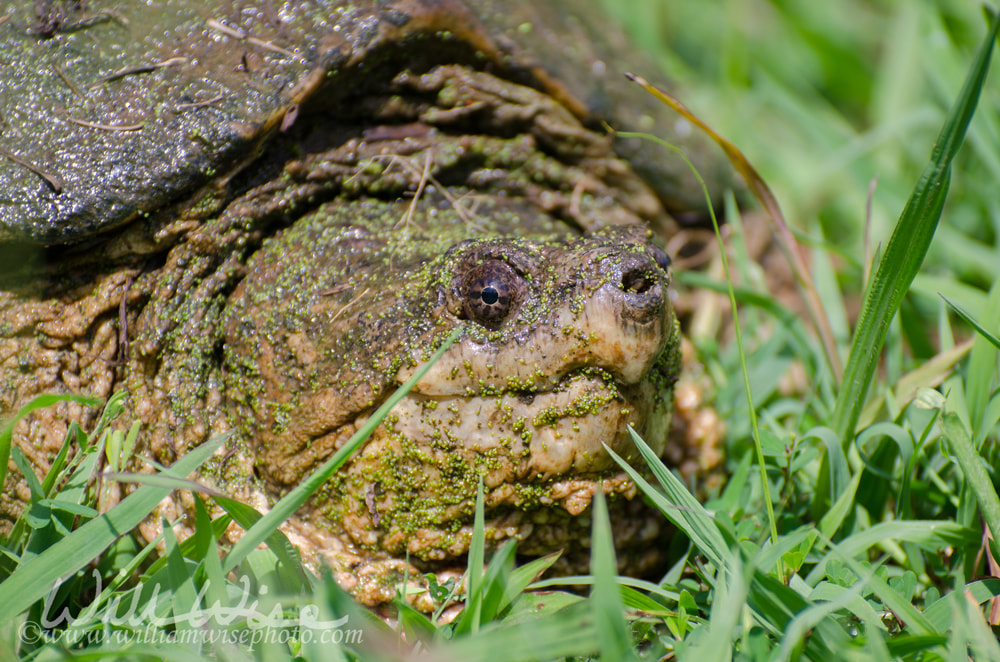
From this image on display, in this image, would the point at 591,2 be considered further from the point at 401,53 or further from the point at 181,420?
the point at 181,420

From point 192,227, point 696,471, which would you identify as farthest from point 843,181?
point 192,227

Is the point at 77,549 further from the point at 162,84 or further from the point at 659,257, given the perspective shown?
the point at 659,257

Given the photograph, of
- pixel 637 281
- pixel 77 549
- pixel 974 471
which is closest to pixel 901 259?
pixel 974 471

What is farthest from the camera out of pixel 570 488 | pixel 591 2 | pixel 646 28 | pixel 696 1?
pixel 696 1

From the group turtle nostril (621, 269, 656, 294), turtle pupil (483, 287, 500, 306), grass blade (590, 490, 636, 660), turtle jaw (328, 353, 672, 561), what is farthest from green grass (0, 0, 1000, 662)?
turtle pupil (483, 287, 500, 306)

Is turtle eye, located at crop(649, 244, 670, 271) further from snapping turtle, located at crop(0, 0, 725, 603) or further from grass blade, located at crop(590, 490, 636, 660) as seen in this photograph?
grass blade, located at crop(590, 490, 636, 660)

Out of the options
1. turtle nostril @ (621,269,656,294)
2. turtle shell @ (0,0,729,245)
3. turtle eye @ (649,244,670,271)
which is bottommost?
turtle eye @ (649,244,670,271)

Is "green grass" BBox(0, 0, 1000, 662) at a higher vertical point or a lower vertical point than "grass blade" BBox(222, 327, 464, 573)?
lower

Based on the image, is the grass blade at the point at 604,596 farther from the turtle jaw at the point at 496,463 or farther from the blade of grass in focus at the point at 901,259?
the blade of grass in focus at the point at 901,259
